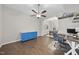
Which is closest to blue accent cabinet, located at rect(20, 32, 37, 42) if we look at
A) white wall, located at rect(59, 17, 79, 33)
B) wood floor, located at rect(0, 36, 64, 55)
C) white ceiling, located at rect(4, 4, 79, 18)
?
wood floor, located at rect(0, 36, 64, 55)

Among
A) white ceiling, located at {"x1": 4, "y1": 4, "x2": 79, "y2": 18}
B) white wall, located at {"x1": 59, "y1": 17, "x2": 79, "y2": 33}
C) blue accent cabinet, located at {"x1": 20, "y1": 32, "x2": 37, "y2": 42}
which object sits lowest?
blue accent cabinet, located at {"x1": 20, "y1": 32, "x2": 37, "y2": 42}

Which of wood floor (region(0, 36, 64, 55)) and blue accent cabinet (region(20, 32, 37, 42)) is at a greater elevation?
blue accent cabinet (region(20, 32, 37, 42))

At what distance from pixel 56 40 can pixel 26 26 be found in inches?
20.9

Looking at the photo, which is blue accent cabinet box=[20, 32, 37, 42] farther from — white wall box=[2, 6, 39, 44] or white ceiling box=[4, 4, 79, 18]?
white ceiling box=[4, 4, 79, 18]

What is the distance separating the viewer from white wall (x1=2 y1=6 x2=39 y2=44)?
1.73 m

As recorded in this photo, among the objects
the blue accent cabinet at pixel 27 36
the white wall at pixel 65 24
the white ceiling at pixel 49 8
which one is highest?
the white ceiling at pixel 49 8

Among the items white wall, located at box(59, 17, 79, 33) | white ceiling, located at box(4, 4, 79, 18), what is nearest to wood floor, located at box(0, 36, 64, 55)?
white wall, located at box(59, 17, 79, 33)

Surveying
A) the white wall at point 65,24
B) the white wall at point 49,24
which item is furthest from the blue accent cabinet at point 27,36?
the white wall at point 65,24

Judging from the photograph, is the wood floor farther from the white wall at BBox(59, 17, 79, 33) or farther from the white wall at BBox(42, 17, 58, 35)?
the white wall at BBox(59, 17, 79, 33)

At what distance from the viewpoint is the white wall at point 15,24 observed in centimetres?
173

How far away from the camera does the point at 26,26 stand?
174 cm

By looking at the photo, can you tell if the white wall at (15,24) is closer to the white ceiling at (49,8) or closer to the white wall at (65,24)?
the white ceiling at (49,8)
